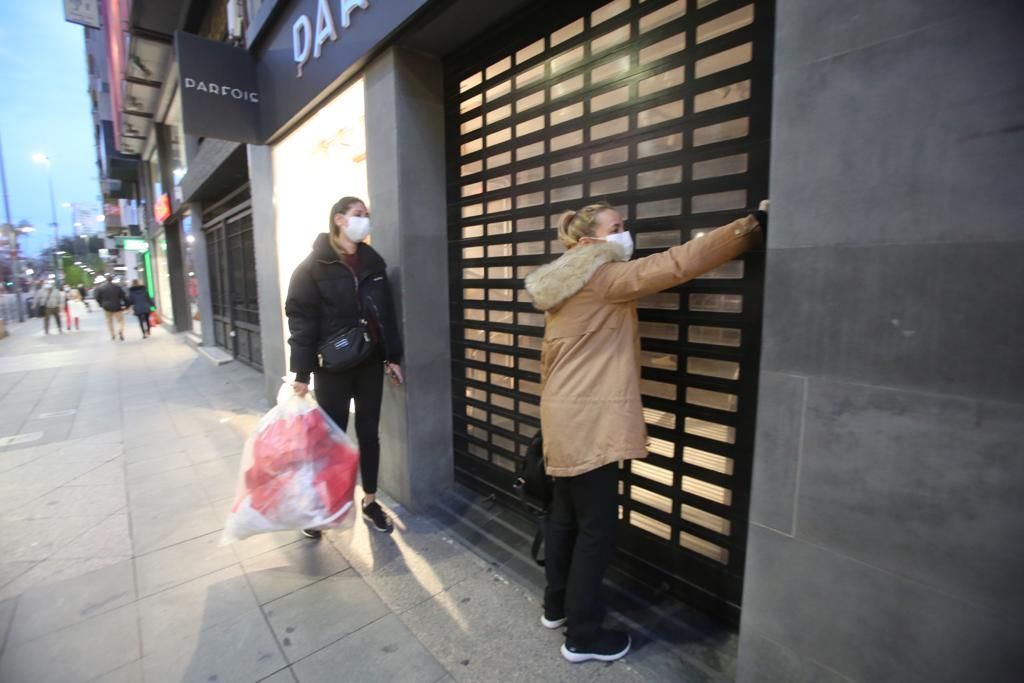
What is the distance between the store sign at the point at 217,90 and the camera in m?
4.42

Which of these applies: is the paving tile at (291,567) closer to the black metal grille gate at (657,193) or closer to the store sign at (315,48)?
the black metal grille gate at (657,193)

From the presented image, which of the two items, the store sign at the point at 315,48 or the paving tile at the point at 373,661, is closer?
the paving tile at the point at 373,661

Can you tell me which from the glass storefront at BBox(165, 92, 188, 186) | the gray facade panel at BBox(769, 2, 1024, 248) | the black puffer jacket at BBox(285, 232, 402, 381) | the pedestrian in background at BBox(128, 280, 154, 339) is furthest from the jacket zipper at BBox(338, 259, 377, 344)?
the pedestrian in background at BBox(128, 280, 154, 339)

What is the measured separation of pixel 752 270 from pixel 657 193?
0.59 m

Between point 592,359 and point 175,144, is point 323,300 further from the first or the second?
point 175,144

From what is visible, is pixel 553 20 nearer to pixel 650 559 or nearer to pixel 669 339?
pixel 669 339

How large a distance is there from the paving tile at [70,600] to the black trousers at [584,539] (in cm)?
238

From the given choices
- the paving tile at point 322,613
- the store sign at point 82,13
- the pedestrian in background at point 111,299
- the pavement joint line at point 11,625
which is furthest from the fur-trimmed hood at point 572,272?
the store sign at point 82,13

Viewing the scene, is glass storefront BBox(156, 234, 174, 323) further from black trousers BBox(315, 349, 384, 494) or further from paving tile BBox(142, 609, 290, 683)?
paving tile BBox(142, 609, 290, 683)

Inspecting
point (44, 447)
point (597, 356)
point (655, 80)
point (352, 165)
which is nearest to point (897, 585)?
point (597, 356)

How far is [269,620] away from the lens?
2416 millimetres

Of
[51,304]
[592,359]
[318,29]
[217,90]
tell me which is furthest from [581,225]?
[51,304]

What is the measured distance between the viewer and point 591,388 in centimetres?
196

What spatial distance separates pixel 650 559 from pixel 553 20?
303 cm
